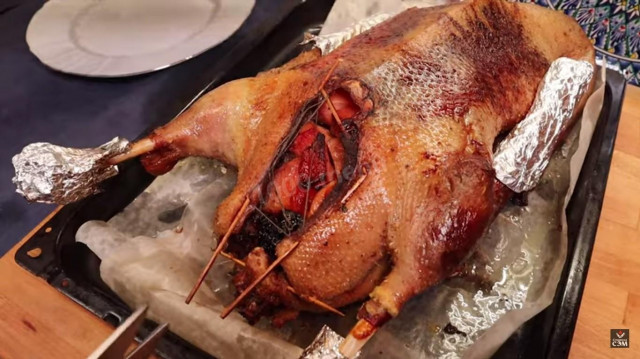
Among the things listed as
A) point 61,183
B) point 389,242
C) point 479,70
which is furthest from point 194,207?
point 479,70

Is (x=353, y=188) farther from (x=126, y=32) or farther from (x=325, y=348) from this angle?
(x=126, y=32)

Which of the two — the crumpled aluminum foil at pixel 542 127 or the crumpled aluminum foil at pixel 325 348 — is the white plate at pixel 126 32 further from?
the crumpled aluminum foil at pixel 325 348

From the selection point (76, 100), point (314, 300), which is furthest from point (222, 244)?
point (76, 100)

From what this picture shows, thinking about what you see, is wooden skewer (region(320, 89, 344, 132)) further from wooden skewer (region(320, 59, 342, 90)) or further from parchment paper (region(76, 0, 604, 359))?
parchment paper (region(76, 0, 604, 359))

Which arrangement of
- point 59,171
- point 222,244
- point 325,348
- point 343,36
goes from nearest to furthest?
point 325,348, point 222,244, point 59,171, point 343,36

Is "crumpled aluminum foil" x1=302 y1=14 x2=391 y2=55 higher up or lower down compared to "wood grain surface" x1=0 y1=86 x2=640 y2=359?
higher up

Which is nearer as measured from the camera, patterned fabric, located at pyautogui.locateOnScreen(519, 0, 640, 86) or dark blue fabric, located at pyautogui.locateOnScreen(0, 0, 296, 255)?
dark blue fabric, located at pyautogui.locateOnScreen(0, 0, 296, 255)

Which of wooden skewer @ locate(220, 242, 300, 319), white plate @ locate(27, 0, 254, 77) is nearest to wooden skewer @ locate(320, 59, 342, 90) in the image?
wooden skewer @ locate(220, 242, 300, 319)

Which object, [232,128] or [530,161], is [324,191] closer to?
[232,128]
